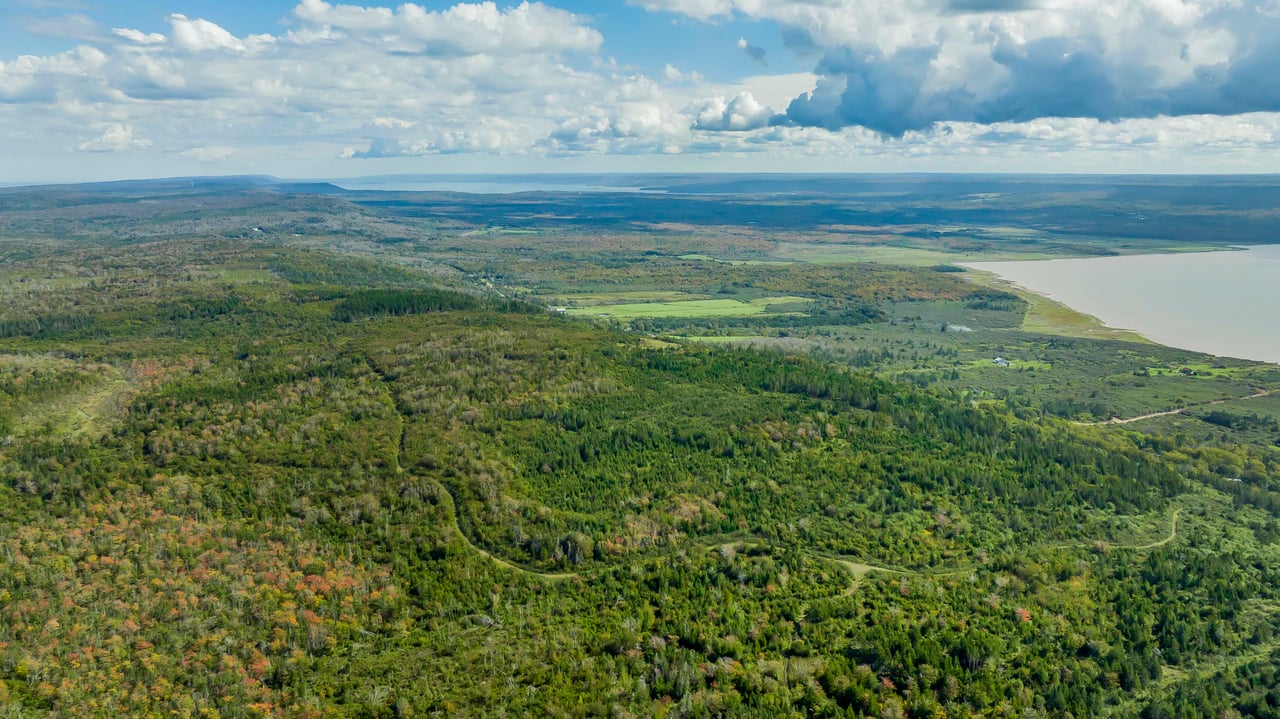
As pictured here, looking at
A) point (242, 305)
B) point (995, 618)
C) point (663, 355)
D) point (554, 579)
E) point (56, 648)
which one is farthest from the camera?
point (242, 305)

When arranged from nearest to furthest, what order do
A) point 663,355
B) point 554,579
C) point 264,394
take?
point 554,579
point 264,394
point 663,355

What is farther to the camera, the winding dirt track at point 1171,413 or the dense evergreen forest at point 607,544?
the winding dirt track at point 1171,413

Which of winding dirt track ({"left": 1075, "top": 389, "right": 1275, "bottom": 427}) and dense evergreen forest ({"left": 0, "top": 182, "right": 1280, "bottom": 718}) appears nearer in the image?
dense evergreen forest ({"left": 0, "top": 182, "right": 1280, "bottom": 718})

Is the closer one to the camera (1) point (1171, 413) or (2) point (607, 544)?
(2) point (607, 544)

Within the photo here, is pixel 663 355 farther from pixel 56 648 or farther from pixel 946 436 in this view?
pixel 56 648

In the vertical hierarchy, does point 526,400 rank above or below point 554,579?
above

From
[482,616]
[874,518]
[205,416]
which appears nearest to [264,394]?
[205,416]

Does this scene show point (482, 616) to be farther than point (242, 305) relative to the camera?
No

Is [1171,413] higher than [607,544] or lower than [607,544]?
higher
